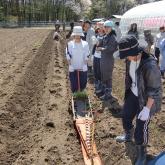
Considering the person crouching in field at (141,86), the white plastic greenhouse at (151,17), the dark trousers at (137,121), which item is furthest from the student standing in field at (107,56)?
the white plastic greenhouse at (151,17)

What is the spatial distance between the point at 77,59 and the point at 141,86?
11.3 feet

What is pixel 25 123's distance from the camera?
25.1 feet

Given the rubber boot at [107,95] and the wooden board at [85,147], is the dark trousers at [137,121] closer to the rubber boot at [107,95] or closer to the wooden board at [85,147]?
the wooden board at [85,147]

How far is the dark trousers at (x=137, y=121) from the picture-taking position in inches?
217

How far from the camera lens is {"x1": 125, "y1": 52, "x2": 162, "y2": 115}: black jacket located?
517 centimetres

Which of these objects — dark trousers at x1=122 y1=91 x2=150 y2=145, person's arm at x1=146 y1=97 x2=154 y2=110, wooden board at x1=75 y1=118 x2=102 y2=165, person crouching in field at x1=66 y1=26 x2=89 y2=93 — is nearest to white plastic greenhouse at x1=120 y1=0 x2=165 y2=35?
person crouching in field at x1=66 y1=26 x2=89 y2=93

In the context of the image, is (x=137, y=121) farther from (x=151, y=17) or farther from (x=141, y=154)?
(x=151, y=17)

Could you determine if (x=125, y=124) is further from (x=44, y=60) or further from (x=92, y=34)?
(x=44, y=60)

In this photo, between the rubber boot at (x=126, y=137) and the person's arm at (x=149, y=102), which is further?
the rubber boot at (x=126, y=137)

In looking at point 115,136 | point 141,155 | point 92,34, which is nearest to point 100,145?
point 115,136

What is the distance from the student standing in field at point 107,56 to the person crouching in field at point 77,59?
69cm

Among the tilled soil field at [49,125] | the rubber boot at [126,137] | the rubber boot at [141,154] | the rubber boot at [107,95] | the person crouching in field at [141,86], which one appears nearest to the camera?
the person crouching in field at [141,86]

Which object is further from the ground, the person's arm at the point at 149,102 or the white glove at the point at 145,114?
the person's arm at the point at 149,102

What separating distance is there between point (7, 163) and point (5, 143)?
34.0 inches
